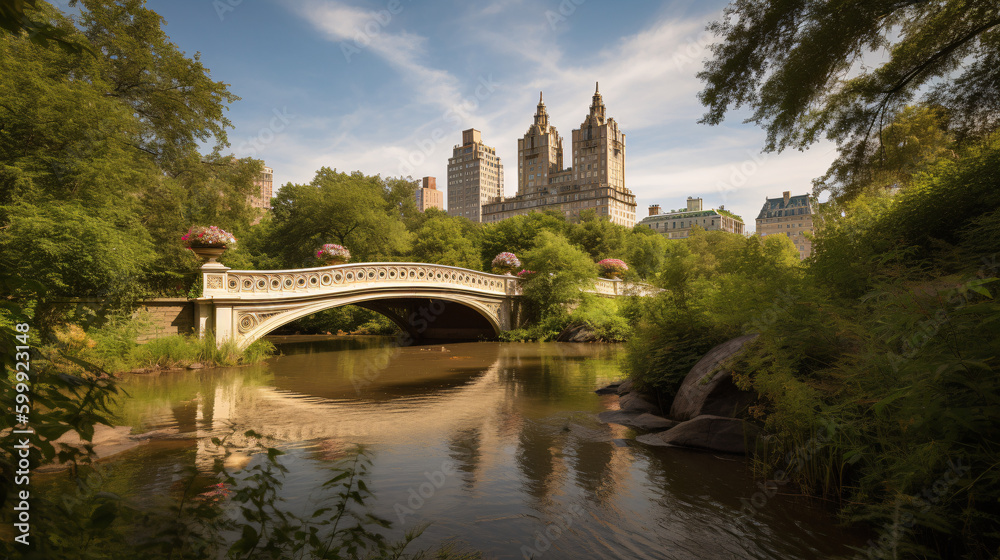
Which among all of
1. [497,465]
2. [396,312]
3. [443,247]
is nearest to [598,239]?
[443,247]

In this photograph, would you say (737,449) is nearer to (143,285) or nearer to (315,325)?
(143,285)

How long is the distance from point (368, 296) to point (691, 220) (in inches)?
3624

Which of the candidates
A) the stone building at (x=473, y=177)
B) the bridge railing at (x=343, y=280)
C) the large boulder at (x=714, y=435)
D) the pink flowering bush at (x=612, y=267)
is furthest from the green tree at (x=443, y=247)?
the stone building at (x=473, y=177)

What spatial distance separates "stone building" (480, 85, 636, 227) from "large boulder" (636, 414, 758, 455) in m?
92.0

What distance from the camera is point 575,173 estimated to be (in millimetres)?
107375

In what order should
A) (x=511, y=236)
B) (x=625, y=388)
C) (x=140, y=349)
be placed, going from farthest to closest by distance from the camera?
(x=511, y=236) < (x=140, y=349) < (x=625, y=388)

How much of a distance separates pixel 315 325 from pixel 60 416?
31090 mm

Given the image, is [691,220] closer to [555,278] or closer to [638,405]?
[555,278]

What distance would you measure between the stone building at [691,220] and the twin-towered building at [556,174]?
6220 mm

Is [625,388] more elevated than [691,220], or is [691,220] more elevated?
[691,220]

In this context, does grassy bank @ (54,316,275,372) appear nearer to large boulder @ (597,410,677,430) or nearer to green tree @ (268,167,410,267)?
large boulder @ (597,410,677,430)

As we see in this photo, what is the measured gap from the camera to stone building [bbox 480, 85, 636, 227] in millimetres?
100562

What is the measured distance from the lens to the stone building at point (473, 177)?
123812 mm

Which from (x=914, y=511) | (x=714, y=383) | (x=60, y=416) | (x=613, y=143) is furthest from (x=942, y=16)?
(x=613, y=143)
